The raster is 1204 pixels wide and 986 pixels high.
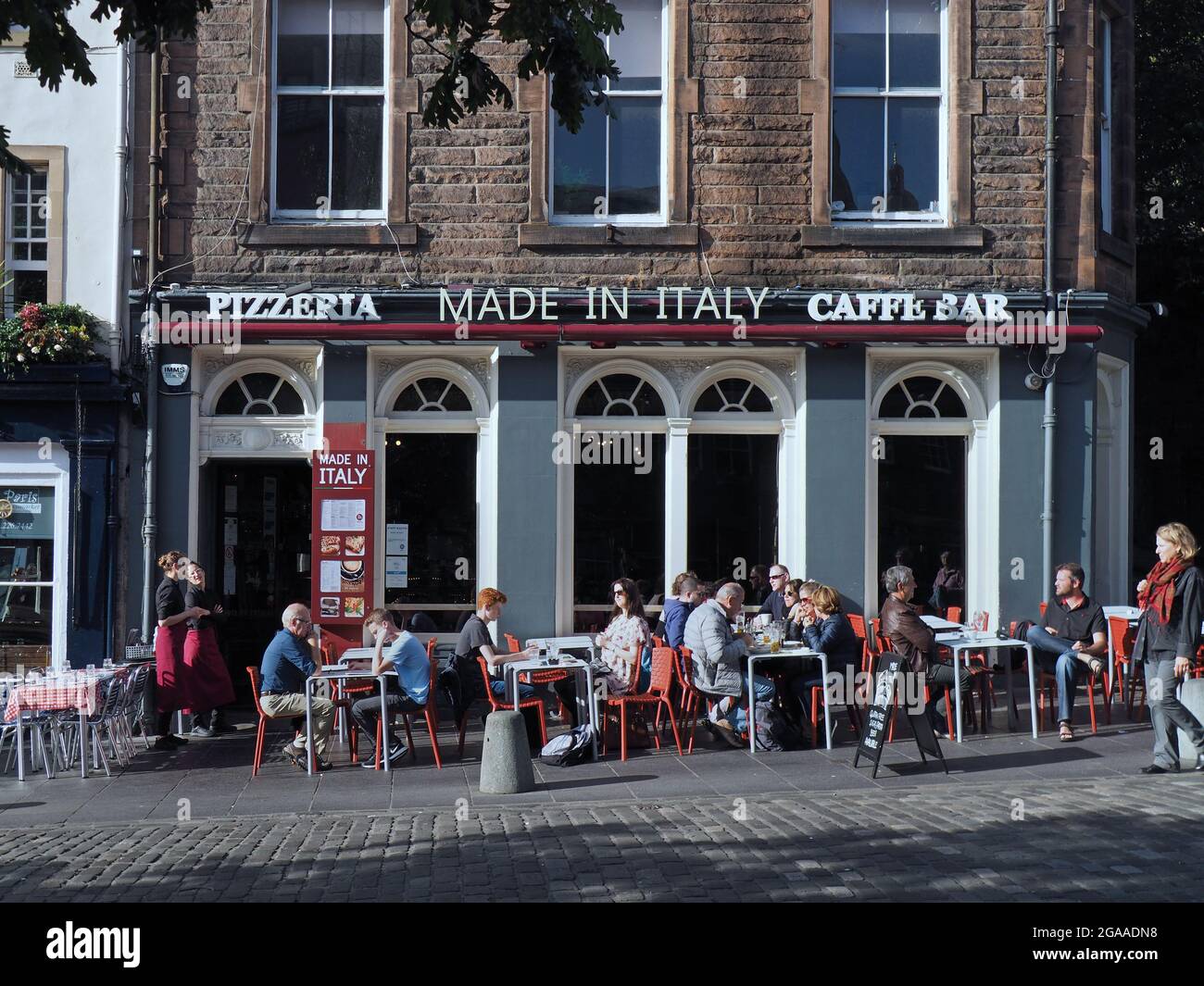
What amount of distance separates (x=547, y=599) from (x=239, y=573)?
3.39 m

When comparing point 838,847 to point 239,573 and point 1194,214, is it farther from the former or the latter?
point 1194,214

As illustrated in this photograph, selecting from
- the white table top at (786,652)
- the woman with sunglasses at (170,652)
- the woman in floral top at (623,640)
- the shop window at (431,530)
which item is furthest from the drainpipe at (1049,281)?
the woman with sunglasses at (170,652)

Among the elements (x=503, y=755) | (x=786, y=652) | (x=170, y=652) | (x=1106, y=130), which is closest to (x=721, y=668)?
(x=786, y=652)

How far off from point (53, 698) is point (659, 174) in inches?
311

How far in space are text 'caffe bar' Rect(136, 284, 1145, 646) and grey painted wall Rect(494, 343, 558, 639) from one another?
22 mm

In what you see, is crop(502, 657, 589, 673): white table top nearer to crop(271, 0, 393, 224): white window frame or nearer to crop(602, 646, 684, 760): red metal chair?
crop(602, 646, 684, 760): red metal chair

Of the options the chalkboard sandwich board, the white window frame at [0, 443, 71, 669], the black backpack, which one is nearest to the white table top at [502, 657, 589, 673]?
the black backpack

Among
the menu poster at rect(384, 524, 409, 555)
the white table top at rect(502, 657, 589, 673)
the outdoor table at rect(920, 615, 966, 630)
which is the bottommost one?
the white table top at rect(502, 657, 589, 673)

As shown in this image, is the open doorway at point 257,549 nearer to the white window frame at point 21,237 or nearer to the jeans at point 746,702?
the white window frame at point 21,237

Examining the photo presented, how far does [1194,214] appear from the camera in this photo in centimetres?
1967

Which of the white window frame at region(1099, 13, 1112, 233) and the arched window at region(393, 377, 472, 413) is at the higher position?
the white window frame at region(1099, 13, 1112, 233)

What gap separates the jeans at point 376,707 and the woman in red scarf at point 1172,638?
585 centimetres

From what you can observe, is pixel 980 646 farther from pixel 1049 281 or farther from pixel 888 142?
pixel 888 142

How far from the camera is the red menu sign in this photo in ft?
45.9
